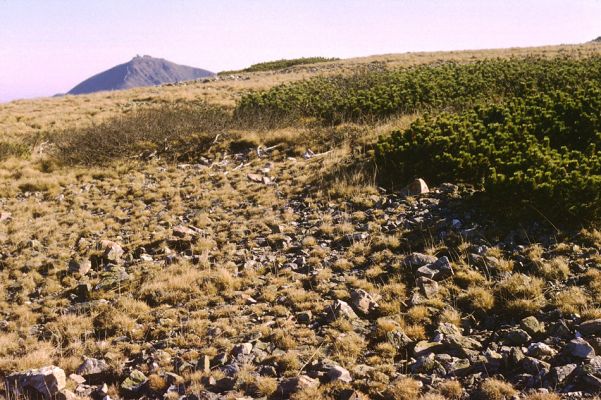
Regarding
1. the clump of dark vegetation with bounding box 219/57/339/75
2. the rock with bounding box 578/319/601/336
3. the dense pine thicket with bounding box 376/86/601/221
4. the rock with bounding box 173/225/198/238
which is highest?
the clump of dark vegetation with bounding box 219/57/339/75

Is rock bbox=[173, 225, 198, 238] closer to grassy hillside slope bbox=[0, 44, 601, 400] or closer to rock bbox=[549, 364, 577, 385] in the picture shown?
grassy hillside slope bbox=[0, 44, 601, 400]

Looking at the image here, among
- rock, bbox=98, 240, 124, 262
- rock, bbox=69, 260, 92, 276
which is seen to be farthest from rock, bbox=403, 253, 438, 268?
rock, bbox=69, 260, 92, 276

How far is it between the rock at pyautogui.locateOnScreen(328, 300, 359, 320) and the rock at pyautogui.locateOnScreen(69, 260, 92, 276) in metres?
4.01

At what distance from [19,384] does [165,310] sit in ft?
5.61

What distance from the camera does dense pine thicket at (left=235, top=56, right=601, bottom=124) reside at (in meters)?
13.6

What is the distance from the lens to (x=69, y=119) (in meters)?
19.5

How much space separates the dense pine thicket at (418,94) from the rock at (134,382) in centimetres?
1033

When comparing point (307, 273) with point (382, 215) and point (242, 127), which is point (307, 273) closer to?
point (382, 215)

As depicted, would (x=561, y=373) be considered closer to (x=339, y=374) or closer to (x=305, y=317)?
(x=339, y=374)

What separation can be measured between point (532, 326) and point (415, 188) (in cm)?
410

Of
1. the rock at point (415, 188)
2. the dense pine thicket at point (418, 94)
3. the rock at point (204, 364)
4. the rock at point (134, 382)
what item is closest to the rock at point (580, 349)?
the rock at point (204, 364)

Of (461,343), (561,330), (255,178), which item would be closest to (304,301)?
(461,343)

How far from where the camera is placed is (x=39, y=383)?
13.7ft

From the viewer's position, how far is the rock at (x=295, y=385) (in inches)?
156
